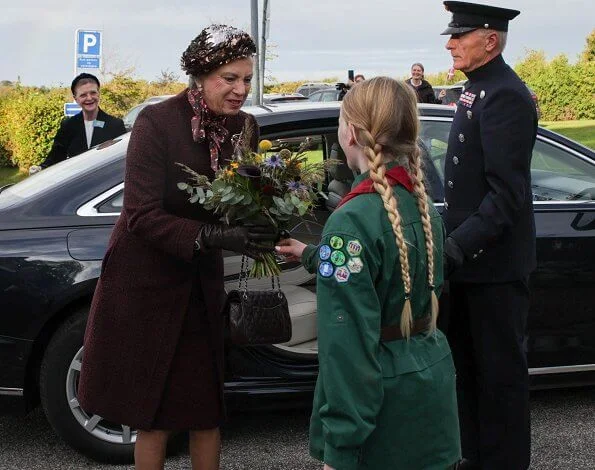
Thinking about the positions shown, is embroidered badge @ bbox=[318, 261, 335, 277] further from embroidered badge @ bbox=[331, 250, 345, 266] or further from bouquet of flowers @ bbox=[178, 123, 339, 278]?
bouquet of flowers @ bbox=[178, 123, 339, 278]

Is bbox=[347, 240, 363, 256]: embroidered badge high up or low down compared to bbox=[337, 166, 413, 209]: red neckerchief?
down

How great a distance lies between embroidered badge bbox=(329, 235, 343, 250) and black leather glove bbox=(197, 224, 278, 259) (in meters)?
0.71

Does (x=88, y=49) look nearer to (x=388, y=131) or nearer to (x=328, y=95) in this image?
(x=388, y=131)

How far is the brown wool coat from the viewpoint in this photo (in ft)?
9.85

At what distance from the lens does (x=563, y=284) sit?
425 cm

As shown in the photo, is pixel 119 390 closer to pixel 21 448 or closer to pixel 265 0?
pixel 21 448

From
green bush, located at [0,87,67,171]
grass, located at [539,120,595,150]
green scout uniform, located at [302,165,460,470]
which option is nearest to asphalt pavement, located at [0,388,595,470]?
green scout uniform, located at [302,165,460,470]

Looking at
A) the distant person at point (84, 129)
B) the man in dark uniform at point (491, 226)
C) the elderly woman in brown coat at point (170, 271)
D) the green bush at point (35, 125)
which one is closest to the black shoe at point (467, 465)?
the man in dark uniform at point (491, 226)

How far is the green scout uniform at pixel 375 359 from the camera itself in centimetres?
222

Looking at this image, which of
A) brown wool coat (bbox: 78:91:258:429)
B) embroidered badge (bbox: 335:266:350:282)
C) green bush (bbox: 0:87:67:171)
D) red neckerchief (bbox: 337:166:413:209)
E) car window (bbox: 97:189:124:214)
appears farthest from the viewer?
green bush (bbox: 0:87:67:171)

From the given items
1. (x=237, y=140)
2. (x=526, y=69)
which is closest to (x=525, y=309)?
(x=237, y=140)

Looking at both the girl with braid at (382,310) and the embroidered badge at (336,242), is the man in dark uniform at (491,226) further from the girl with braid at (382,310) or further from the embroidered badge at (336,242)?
the embroidered badge at (336,242)

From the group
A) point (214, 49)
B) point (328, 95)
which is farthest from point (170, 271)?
point (328, 95)

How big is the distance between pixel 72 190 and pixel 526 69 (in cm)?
3922
